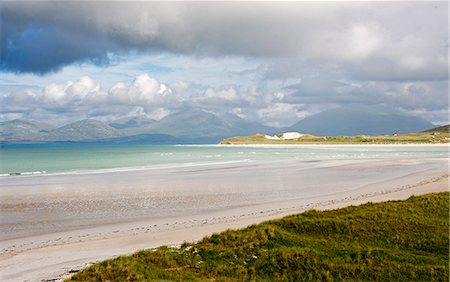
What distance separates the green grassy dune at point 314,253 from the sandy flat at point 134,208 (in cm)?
309

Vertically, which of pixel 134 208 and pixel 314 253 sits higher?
pixel 134 208

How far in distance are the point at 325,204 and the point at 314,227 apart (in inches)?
497

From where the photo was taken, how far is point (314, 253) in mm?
16969

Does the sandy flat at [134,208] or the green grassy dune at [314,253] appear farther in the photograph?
the sandy flat at [134,208]

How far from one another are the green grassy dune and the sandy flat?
10.1 ft

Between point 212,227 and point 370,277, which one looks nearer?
point 370,277

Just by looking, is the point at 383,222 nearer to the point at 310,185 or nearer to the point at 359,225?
the point at 359,225

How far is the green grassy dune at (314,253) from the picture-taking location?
15.3 meters

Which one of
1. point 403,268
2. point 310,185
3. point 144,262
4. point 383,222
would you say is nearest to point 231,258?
point 144,262

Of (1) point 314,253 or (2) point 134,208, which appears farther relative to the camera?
(2) point 134,208

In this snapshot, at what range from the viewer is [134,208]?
107 ft

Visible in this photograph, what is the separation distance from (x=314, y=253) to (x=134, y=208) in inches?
757

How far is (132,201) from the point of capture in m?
36.2

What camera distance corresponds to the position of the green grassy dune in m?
15.3
